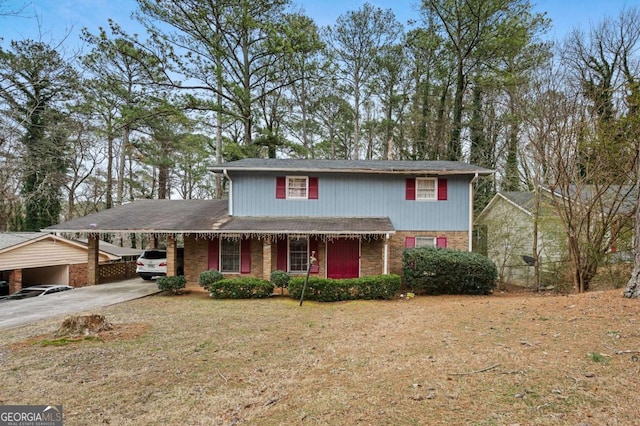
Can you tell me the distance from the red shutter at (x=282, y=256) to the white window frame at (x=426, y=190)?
238 inches

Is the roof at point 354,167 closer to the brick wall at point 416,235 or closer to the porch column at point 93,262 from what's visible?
the brick wall at point 416,235

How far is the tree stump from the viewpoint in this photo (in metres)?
6.40

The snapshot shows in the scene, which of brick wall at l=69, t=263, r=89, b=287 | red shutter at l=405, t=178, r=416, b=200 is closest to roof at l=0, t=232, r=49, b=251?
brick wall at l=69, t=263, r=89, b=287

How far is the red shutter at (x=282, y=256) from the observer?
13.1 meters

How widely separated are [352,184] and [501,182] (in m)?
13.7

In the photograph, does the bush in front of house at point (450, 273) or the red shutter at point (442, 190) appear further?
the red shutter at point (442, 190)

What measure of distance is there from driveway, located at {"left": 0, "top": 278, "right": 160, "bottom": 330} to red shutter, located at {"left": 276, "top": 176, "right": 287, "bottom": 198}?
6141 mm

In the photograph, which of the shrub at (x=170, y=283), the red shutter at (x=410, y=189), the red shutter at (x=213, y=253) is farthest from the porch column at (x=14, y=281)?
the red shutter at (x=410, y=189)

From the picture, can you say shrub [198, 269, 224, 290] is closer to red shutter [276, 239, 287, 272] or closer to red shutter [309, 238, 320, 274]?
red shutter [276, 239, 287, 272]

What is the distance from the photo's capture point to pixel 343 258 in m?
13.2

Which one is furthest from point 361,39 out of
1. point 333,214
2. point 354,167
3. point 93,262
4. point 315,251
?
point 93,262

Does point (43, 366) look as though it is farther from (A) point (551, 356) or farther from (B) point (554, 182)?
(B) point (554, 182)

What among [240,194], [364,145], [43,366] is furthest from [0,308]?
[364,145]
